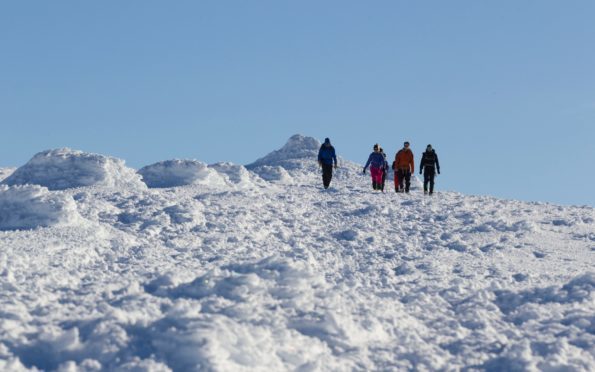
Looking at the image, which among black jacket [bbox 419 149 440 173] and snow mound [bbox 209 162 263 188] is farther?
snow mound [bbox 209 162 263 188]

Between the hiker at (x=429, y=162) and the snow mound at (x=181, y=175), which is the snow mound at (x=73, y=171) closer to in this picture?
the snow mound at (x=181, y=175)

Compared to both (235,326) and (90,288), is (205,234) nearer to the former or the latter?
(90,288)

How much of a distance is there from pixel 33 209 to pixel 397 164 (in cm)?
1133

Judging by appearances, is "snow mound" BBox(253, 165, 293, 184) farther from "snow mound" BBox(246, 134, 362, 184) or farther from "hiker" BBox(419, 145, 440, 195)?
"hiker" BBox(419, 145, 440, 195)

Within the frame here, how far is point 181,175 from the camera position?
23.5 metres

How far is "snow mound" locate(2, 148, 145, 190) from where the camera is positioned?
847 inches

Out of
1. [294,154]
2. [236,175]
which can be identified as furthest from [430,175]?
[294,154]

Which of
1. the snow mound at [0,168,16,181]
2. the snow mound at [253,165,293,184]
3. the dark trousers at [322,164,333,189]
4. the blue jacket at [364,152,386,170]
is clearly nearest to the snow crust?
the dark trousers at [322,164,333,189]

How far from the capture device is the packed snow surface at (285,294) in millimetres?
7762

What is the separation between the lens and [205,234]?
14.2 m

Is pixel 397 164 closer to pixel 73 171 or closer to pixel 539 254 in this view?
pixel 539 254

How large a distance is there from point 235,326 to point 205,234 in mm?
6208

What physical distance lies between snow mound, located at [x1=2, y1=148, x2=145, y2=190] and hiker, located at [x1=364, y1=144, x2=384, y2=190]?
705 centimetres

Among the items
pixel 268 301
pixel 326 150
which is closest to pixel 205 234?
pixel 268 301
